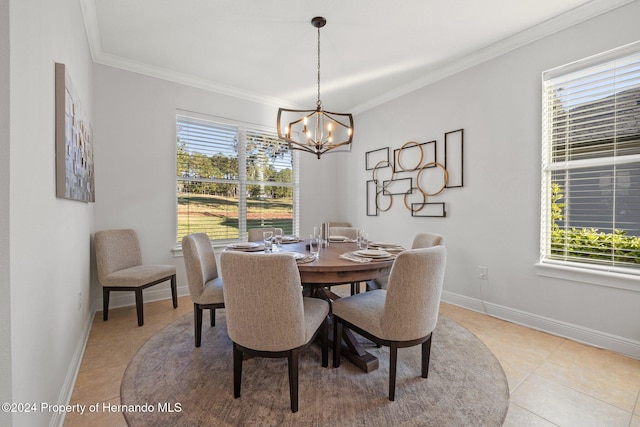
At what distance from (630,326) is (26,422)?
3.57 meters

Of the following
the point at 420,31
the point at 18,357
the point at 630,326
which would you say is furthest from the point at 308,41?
the point at 630,326

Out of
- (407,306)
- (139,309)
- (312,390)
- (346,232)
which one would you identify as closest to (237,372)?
(312,390)

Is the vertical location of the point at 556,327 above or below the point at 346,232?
below

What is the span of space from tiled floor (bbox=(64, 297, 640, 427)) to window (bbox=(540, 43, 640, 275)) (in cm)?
72

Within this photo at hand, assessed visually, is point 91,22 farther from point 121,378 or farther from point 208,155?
point 121,378

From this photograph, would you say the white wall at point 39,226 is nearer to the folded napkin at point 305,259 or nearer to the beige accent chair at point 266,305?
the beige accent chair at point 266,305

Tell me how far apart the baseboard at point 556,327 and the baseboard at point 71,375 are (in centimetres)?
338

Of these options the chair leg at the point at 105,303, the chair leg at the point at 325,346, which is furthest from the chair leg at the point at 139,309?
the chair leg at the point at 325,346

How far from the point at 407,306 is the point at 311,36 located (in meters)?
2.52

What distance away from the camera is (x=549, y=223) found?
2.57m

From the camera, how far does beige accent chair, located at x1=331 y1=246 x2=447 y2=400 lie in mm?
1552

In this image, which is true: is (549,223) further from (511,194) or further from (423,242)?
(423,242)

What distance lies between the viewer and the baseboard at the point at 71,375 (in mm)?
1429

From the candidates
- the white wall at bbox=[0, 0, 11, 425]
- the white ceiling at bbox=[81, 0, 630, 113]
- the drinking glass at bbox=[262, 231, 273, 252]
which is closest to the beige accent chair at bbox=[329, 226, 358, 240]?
the drinking glass at bbox=[262, 231, 273, 252]
